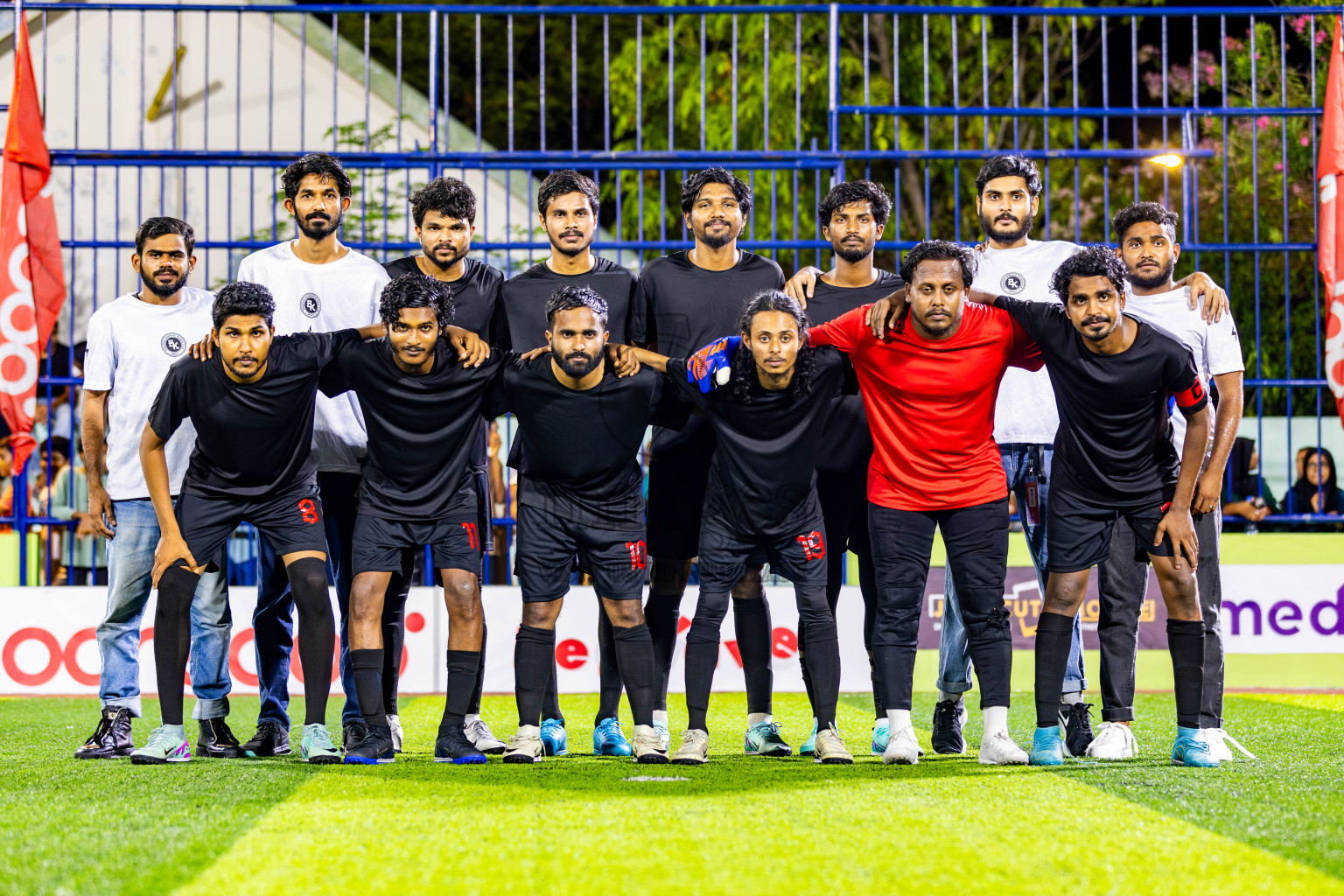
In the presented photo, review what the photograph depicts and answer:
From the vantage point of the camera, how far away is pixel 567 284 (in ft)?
18.1

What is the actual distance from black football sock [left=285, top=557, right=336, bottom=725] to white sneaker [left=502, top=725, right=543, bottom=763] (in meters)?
0.70

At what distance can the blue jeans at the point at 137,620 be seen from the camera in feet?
18.2

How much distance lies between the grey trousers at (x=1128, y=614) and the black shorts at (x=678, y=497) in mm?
1525

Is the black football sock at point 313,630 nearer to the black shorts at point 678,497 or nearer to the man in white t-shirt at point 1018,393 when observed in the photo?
the black shorts at point 678,497

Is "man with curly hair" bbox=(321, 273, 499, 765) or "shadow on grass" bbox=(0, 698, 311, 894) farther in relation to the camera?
"man with curly hair" bbox=(321, 273, 499, 765)

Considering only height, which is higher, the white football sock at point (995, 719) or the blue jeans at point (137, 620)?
the blue jeans at point (137, 620)

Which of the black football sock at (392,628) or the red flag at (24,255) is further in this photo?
the red flag at (24,255)

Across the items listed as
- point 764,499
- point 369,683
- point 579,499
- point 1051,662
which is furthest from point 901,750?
point 369,683

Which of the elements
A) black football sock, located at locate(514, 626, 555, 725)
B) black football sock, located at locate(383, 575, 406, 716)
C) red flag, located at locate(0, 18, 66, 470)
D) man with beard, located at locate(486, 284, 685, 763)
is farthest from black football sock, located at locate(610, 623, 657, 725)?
red flag, located at locate(0, 18, 66, 470)

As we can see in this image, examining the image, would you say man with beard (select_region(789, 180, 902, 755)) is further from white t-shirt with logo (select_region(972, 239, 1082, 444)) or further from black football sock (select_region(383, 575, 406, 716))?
black football sock (select_region(383, 575, 406, 716))

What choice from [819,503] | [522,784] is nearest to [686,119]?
[819,503]

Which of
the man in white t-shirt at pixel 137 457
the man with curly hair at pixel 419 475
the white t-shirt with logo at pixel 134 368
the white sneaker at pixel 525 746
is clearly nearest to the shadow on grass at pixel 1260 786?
the white sneaker at pixel 525 746

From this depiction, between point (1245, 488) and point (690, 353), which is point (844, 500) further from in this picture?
point (1245, 488)

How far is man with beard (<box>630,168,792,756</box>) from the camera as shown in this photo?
5.50 m
